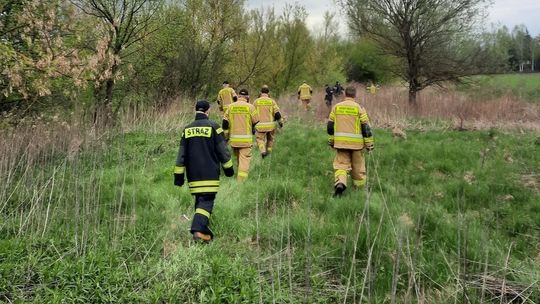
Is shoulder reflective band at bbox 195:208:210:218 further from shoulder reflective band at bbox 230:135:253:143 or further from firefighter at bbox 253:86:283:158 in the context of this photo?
firefighter at bbox 253:86:283:158

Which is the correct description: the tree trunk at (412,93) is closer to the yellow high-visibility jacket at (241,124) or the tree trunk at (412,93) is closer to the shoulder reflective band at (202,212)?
the yellow high-visibility jacket at (241,124)

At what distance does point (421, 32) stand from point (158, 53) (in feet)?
35.2

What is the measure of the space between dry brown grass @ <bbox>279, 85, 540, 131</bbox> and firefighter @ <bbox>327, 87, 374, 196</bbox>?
22.6 feet

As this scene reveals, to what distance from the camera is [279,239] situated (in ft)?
15.8

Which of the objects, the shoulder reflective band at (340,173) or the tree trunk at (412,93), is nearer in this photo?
the shoulder reflective band at (340,173)

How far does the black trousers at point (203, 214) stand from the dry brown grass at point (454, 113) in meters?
9.60

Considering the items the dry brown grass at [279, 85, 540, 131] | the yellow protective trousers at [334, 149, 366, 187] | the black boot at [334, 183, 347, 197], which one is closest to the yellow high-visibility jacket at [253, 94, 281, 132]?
the yellow protective trousers at [334, 149, 366, 187]

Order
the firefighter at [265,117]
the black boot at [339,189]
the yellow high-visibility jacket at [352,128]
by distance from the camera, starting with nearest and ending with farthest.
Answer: the black boot at [339,189] < the yellow high-visibility jacket at [352,128] < the firefighter at [265,117]

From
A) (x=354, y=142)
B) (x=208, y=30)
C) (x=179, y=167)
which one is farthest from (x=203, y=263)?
(x=208, y=30)

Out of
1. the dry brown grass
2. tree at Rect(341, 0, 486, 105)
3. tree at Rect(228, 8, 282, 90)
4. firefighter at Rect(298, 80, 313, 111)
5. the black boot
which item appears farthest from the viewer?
tree at Rect(228, 8, 282, 90)

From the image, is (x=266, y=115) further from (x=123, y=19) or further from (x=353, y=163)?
(x=123, y=19)

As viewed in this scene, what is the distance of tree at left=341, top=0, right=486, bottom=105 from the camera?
17.0 m

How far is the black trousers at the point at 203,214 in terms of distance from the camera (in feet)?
16.9

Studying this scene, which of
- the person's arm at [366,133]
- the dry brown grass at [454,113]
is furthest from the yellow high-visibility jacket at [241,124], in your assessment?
the dry brown grass at [454,113]
